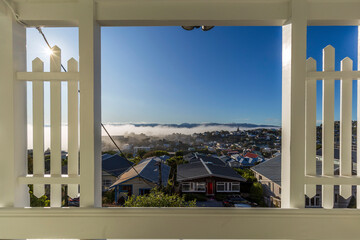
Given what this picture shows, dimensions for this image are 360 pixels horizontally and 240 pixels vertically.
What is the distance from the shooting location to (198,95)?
918 millimetres

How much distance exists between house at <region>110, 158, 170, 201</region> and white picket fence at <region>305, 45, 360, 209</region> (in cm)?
78

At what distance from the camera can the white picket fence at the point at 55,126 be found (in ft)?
2.60

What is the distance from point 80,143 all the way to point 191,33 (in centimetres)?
94

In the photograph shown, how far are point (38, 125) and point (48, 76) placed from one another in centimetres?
26

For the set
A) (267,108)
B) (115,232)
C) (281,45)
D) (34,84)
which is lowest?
(115,232)

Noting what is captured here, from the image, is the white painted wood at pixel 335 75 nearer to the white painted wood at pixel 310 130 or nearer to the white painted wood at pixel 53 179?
the white painted wood at pixel 310 130

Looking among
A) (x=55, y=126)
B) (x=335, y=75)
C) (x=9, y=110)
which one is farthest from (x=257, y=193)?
(x=9, y=110)

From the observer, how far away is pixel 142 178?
0.95 metres

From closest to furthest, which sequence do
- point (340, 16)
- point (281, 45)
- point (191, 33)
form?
point (340, 16), point (281, 45), point (191, 33)

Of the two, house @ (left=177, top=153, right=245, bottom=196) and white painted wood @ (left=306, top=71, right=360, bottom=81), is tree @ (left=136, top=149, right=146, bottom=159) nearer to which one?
house @ (left=177, top=153, right=245, bottom=196)

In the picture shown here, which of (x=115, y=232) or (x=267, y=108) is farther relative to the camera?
A: (x=267, y=108)

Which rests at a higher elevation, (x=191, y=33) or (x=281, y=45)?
(x=191, y=33)

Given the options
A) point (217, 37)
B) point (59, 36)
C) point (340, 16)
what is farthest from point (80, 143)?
point (340, 16)

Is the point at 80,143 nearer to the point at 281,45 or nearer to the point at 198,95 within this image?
the point at 198,95
